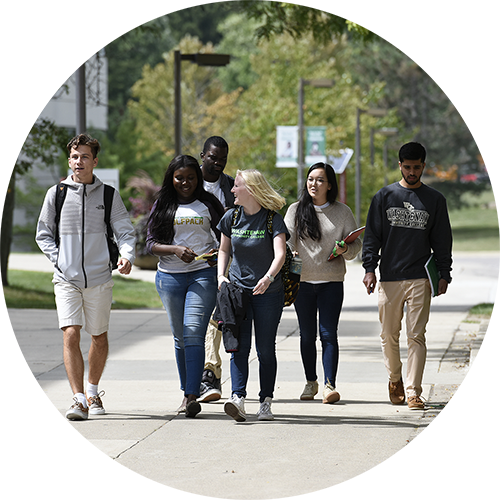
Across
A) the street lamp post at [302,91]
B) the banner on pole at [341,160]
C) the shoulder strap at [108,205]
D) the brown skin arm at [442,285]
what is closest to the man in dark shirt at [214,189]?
the shoulder strap at [108,205]

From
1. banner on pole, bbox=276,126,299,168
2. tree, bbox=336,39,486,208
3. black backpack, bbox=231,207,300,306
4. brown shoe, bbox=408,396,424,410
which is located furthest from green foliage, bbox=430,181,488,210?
black backpack, bbox=231,207,300,306

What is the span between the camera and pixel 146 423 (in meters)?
6.88

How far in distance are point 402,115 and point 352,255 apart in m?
71.1

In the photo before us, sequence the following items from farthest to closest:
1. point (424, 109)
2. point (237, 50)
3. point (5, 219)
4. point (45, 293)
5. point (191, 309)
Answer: point (424, 109)
point (237, 50)
point (5, 219)
point (45, 293)
point (191, 309)

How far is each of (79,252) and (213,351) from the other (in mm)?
1570

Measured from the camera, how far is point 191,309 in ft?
23.6

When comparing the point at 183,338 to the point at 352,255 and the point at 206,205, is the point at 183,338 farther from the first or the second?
the point at 352,255

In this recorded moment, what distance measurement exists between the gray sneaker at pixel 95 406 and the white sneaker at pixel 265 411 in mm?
1176

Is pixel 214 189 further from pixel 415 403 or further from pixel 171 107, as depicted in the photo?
pixel 171 107

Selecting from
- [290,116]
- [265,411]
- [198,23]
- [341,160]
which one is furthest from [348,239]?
[198,23]

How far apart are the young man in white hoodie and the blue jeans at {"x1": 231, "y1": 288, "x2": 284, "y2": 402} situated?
3.15 ft

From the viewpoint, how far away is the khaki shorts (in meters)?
6.95

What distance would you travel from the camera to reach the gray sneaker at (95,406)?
7191 millimetres

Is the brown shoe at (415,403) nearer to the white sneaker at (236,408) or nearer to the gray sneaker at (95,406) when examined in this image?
the white sneaker at (236,408)
